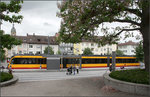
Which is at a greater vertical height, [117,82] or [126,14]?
[126,14]

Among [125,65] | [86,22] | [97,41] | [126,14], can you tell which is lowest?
[125,65]

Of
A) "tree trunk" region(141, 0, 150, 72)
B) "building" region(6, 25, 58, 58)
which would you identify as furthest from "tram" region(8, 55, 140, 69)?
"building" region(6, 25, 58, 58)

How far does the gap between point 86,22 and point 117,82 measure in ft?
14.0

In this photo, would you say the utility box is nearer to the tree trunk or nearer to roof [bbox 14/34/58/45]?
the tree trunk

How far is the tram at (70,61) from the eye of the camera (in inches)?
995

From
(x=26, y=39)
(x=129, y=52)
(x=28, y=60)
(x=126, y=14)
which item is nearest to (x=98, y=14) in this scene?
(x=126, y=14)

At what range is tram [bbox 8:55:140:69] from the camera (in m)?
25.3

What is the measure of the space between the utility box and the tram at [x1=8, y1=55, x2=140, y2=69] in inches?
21.6

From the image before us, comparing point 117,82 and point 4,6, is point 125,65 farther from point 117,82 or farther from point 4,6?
point 4,6

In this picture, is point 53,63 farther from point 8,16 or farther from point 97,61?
point 8,16

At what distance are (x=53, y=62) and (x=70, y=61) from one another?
10.8 ft

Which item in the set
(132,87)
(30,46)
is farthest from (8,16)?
(30,46)

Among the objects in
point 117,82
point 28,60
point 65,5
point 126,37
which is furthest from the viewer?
point 28,60

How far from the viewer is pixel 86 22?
10.1 meters
